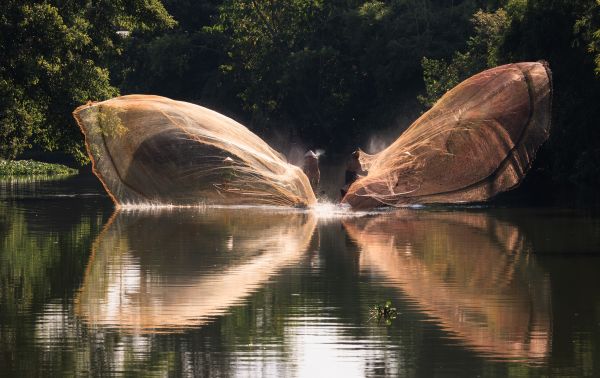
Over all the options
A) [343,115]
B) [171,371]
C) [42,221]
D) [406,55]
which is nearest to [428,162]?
[42,221]

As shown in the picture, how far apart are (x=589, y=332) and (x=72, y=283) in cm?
849

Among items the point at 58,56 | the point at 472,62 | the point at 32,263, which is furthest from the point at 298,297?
the point at 472,62

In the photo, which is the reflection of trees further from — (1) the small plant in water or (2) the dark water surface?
(1) the small plant in water

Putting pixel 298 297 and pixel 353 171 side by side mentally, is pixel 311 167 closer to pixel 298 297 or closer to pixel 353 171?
pixel 353 171

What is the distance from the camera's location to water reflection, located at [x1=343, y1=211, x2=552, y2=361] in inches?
674

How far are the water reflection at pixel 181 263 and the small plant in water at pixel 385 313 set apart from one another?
6.79 feet

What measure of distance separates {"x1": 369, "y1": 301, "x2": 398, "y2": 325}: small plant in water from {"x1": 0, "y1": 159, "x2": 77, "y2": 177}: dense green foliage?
5161 centimetres

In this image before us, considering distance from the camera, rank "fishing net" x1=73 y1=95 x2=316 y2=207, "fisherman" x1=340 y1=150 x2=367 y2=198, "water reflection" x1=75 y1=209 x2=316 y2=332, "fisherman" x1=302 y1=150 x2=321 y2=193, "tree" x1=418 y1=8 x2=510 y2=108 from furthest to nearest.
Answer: "tree" x1=418 y1=8 x2=510 y2=108 < "fisherman" x1=302 y1=150 x2=321 y2=193 < "fisherman" x1=340 y1=150 x2=367 y2=198 < "fishing net" x1=73 y1=95 x2=316 y2=207 < "water reflection" x1=75 y1=209 x2=316 y2=332

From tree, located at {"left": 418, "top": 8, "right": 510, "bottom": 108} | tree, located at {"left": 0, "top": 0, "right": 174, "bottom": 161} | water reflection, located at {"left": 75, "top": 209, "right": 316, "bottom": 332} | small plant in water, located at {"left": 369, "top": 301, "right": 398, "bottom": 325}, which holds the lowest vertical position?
small plant in water, located at {"left": 369, "top": 301, "right": 398, "bottom": 325}

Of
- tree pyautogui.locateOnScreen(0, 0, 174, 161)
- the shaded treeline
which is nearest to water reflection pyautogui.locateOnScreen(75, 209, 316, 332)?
tree pyautogui.locateOnScreen(0, 0, 174, 161)

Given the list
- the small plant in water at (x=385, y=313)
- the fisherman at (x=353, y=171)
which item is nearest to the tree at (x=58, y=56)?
the fisherman at (x=353, y=171)

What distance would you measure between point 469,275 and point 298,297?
156 inches

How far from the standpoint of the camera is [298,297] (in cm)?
2012

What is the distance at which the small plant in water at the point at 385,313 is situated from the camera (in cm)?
1802
